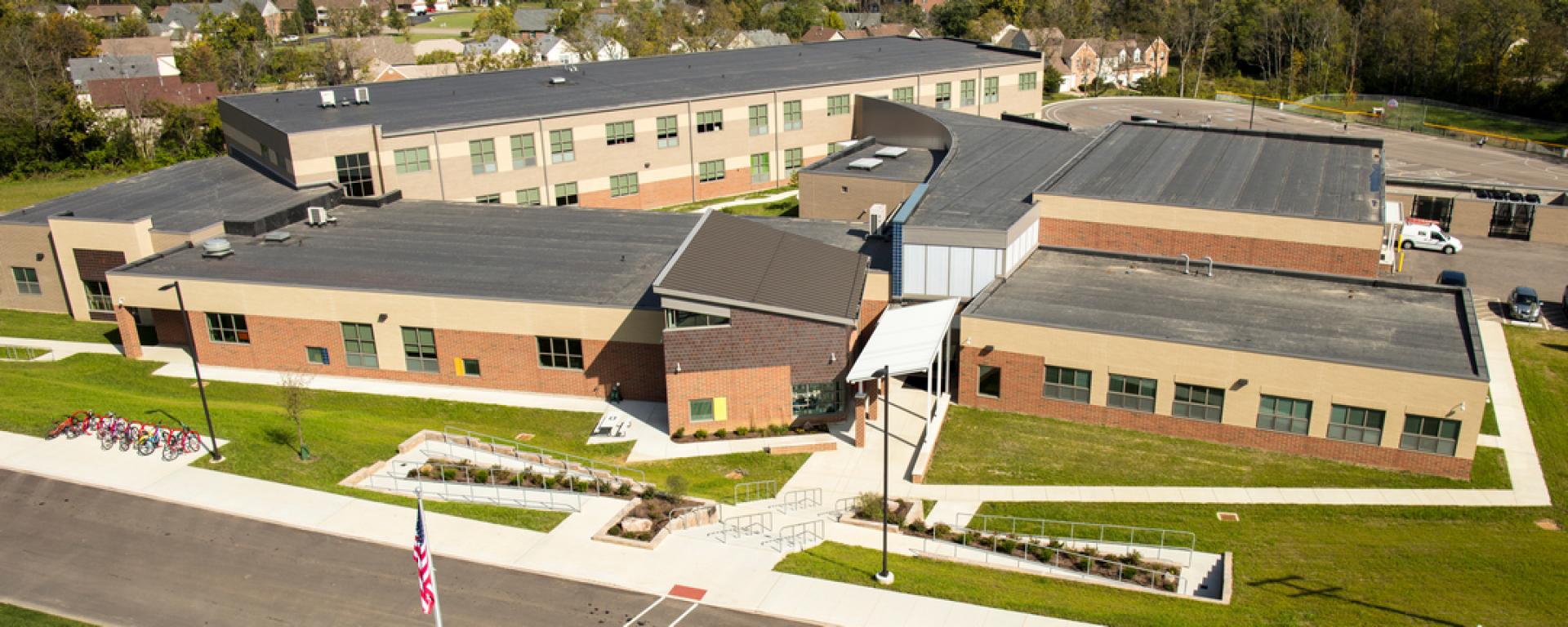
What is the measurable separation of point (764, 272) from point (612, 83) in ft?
121

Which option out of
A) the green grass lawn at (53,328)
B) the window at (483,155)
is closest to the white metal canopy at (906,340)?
the window at (483,155)

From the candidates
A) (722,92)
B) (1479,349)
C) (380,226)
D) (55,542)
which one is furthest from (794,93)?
(55,542)

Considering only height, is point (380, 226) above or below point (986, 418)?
above

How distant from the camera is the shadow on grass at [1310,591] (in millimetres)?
27047

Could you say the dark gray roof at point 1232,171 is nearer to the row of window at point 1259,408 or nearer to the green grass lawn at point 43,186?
A: the row of window at point 1259,408

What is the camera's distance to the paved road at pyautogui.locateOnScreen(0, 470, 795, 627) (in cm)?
Result: 2719

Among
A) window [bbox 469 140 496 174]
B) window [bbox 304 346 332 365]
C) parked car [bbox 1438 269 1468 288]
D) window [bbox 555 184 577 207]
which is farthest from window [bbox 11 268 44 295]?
parked car [bbox 1438 269 1468 288]

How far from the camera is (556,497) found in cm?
3356

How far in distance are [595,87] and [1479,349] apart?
52071 millimetres

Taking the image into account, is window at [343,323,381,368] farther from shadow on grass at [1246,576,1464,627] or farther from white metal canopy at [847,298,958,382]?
shadow on grass at [1246,576,1464,627]

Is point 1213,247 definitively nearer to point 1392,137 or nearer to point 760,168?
point 760,168

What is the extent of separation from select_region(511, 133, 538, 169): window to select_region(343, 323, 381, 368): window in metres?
20.9

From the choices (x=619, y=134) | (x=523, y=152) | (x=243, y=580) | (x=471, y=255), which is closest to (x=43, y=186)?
(x=523, y=152)

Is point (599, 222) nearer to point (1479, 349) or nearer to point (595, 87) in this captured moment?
point (595, 87)
